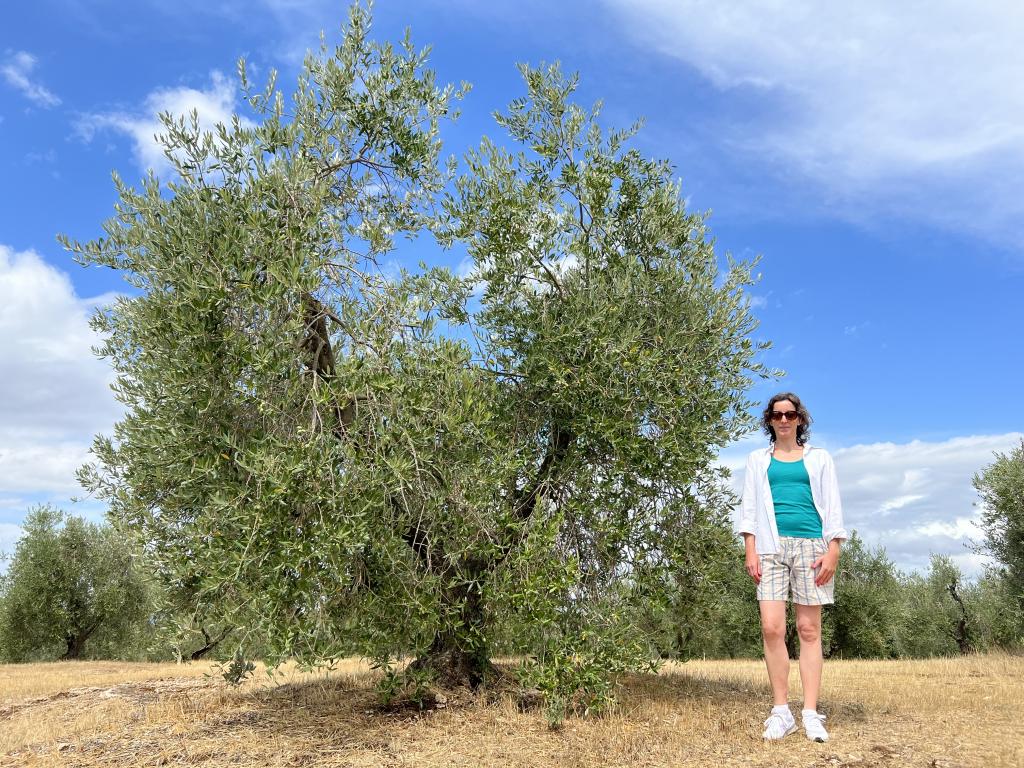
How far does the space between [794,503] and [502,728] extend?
5267 millimetres

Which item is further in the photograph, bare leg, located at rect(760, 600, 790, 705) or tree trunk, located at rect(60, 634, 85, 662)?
tree trunk, located at rect(60, 634, 85, 662)

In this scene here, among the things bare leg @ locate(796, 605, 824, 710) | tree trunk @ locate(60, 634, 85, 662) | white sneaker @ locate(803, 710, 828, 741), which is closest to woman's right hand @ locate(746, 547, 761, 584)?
bare leg @ locate(796, 605, 824, 710)

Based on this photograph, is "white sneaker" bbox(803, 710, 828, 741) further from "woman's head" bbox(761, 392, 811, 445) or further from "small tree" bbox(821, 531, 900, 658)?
"small tree" bbox(821, 531, 900, 658)

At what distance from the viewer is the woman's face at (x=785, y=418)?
32.3ft

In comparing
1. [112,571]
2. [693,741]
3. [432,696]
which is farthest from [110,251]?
[112,571]

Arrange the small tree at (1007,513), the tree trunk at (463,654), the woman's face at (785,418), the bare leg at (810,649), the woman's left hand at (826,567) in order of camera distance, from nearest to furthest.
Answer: the woman's left hand at (826,567)
the bare leg at (810,649)
the woman's face at (785,418)
the tree trunk at (463,654)
the small tree at (1007,513)

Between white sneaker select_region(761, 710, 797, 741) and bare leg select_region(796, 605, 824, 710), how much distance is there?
325 millimetres

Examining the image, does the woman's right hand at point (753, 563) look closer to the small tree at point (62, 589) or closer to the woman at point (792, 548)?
the woman at point (792, 548)

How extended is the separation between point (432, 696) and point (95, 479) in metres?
6.45

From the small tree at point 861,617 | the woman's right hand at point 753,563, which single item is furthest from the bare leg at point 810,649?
the small tree at point 861,617

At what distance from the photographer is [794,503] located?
956 cm

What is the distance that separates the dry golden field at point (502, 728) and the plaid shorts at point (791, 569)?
186cm

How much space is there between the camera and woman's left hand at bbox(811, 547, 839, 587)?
9.17 metres

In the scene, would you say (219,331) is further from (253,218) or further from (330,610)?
(330,610)
